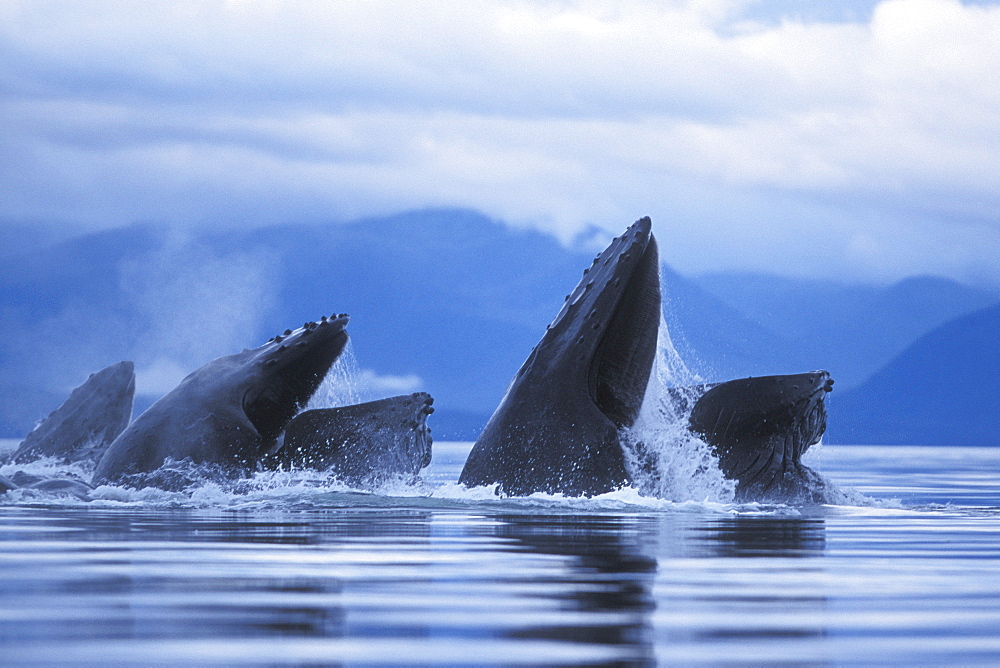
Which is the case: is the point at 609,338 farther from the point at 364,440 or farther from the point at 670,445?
the point at 364,440

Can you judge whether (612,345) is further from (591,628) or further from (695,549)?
(591,628)

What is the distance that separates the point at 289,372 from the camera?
13.8m

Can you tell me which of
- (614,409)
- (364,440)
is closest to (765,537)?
(614,409)

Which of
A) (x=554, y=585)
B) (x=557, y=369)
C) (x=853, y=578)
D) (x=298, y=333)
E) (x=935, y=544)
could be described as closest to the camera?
(x=554, y=585)

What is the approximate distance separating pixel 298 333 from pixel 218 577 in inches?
299

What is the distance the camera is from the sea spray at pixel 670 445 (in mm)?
11828

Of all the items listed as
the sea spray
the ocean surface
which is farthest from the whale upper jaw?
the ocean surface

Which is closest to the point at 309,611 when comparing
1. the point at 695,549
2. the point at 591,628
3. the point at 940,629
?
the point at 591,628

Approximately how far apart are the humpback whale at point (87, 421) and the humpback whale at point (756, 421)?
890 centimetres

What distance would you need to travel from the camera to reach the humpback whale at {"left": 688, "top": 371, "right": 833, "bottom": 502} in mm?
12719

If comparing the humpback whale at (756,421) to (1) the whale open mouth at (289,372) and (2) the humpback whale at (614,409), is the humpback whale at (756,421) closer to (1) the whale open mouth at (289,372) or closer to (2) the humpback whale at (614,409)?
(2) the humpback whale at (614,409)

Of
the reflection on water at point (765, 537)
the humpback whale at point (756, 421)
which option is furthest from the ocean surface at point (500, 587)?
the humpback whale at point (756, 421)

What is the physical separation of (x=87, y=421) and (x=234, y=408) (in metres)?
6.49

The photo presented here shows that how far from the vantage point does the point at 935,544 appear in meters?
9.15
